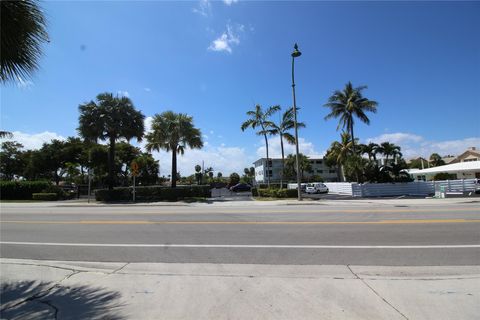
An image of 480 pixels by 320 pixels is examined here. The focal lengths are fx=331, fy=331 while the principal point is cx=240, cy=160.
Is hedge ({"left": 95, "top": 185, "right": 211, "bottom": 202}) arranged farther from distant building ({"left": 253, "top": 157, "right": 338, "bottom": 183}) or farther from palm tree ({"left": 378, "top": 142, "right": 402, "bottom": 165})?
distant building ({"left": 253, "top": 157, "right": 338, "bottom": 183})

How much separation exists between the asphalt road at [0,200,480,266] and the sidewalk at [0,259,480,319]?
761 mm

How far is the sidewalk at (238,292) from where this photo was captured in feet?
13.7

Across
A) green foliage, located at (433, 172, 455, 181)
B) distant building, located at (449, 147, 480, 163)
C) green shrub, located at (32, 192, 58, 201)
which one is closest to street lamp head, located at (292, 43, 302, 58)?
green shrub, located at (32, 192, 58, 201)

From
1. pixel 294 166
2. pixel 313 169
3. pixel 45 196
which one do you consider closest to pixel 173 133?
pixel 45 196

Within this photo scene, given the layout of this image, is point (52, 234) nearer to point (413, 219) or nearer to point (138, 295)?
point (138, 295)

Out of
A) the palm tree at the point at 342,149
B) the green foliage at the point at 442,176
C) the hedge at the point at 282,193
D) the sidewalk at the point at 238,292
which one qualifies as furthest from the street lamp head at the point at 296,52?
the green foliage at the point at 442,176

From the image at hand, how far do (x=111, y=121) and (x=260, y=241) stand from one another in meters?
24.0

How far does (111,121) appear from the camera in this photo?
28953 millimetres

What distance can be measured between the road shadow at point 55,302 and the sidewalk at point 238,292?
0.5 inches

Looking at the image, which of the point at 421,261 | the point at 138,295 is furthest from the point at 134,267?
the point at 421,261

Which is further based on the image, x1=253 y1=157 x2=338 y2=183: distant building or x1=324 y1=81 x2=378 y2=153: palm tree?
x1=253 y1=157 x2=338 y2=183: distant building

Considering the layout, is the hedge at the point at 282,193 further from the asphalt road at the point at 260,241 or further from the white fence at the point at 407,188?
the asphalt road at the point at 260,241

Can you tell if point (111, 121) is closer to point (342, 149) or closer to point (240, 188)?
point (240, 188)

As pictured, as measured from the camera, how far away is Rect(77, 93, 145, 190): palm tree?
28.8 meters
